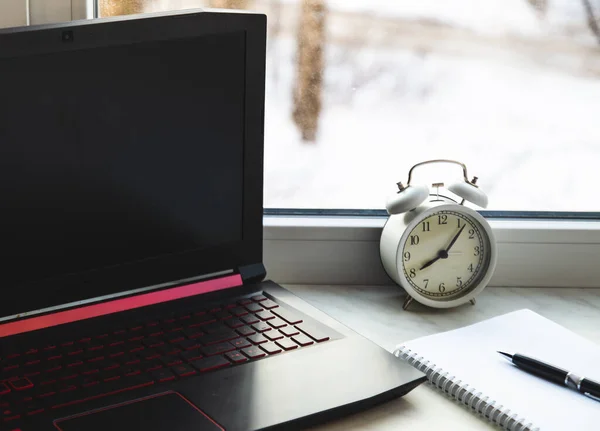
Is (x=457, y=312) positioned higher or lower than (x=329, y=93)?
lower

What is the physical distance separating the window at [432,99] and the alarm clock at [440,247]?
6.9 inches

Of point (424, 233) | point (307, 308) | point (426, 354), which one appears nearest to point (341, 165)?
point (424, 233)

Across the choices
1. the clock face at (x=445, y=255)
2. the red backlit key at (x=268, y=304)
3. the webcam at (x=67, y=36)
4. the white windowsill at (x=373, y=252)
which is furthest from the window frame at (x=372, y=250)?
the webcam at (x=67, y=36)

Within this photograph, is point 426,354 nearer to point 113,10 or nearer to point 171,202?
point 171,202

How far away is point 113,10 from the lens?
1.23 meters

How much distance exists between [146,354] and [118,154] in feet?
0.77

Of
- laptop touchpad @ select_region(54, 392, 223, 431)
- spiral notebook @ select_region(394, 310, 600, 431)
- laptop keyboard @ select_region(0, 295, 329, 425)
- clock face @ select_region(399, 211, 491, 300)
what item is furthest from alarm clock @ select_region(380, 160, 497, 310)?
laptop touchpad @ select_region(54, 392, 223, 431)

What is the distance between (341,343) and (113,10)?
0.61 m

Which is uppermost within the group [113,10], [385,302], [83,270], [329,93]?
[113,10]

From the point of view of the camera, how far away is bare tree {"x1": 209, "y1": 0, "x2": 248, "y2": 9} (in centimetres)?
127

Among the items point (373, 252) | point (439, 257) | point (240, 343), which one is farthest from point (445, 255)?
point (240, 343)

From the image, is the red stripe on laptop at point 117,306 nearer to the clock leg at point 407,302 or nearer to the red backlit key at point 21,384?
the red backlit key at point 21,384

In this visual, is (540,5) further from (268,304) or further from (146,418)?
(146,418)

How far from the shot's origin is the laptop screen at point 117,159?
0.91m
